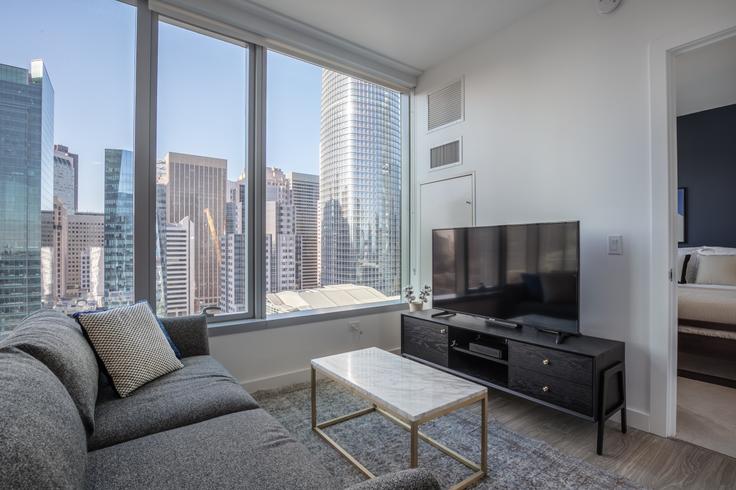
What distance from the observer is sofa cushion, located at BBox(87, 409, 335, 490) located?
1071mm

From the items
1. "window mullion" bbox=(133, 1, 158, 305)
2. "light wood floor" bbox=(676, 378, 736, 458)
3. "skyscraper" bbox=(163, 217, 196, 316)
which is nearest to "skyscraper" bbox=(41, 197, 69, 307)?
"window mullion" bbox=(133, 1, 158, 305)

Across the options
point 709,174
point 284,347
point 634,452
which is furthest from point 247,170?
point 709,174

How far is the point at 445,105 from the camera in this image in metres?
3.52

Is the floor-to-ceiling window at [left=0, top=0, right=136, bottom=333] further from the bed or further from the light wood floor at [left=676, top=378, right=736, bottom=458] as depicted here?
the bed

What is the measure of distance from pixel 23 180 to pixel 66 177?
199mm

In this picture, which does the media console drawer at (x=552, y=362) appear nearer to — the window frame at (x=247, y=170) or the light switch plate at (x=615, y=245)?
the light switch plate at (x=615, y=245)

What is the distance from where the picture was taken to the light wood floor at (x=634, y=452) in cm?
177

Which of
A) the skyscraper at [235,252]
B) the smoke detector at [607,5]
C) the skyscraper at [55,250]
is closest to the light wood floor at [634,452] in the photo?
the skyscraper at [235,252]

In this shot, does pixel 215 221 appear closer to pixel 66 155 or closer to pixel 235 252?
pixel 235 252

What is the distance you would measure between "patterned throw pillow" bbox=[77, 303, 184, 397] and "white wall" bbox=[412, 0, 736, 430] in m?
2.50

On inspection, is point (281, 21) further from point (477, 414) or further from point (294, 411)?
point (477, 414)

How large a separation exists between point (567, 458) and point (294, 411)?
160 centimetres

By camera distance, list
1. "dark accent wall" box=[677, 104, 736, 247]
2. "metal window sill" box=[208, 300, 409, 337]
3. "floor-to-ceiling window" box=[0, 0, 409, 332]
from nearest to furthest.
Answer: "floor-to-ceiling window" box=[0, 0, 409, 332] → "metal window sill" box=[208, 300, 409, 337] → "dark accent wall" box=[677, 104, 736, 247]

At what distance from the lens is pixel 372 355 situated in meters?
2.30
